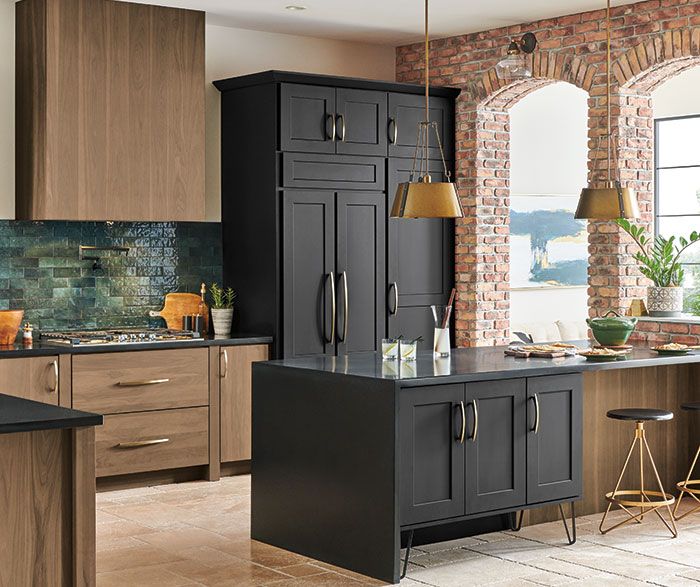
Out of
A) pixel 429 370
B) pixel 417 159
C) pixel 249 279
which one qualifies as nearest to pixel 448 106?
pixel 417 159

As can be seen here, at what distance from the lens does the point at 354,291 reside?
7809 millimetres

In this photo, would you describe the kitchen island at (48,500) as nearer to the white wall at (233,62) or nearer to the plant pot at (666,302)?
the white wall at (233,62)

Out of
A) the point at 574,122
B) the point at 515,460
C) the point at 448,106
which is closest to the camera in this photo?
the point at 515,460

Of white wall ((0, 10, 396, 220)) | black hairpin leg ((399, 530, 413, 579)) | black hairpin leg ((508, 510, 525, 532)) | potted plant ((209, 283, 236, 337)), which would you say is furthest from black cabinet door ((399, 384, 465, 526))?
white wall ((0, 10, 396, 220))

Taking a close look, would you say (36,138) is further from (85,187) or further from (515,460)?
(515,460)

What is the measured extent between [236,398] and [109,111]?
1.92 m

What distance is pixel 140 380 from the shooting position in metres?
6.91

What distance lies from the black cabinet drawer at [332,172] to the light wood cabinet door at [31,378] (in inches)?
74.6

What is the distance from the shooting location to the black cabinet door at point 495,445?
520 cm

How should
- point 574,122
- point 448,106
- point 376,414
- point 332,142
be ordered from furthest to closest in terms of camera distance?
point 574,122 < point 448,106 < point 332,142 < point 376,414

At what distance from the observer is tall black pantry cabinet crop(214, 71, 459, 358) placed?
746 cm

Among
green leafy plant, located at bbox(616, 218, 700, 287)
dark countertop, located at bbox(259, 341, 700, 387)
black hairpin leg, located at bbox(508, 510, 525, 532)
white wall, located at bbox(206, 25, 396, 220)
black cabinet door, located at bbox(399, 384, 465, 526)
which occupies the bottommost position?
black hairpin leg, located at bbox(508, 510, 525, 532)

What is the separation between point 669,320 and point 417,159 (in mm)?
2133

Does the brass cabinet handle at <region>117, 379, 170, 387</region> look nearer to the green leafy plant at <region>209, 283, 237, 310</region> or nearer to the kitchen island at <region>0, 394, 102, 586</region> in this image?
the green leafy plant at <region>209, 283, 237, 310</region>
